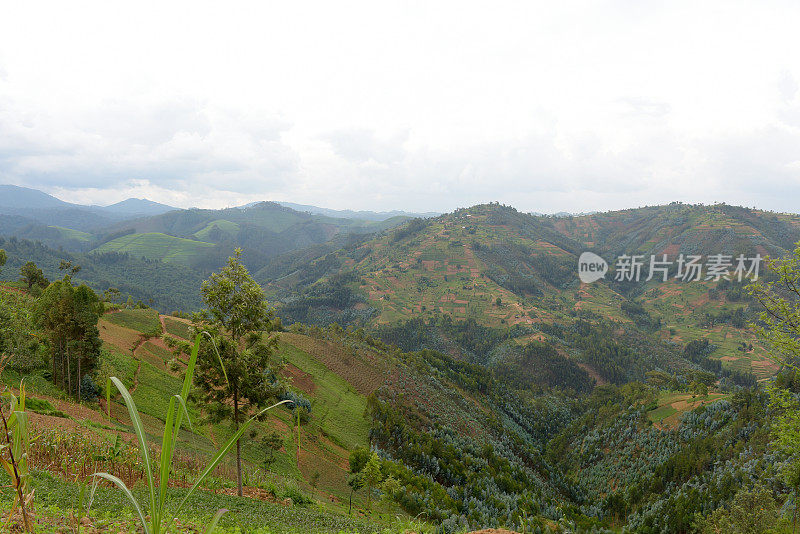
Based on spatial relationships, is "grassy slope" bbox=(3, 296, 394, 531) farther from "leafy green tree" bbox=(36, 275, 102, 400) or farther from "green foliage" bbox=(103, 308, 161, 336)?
"leafy green tree" bbox=(36, 275, 102, 400)

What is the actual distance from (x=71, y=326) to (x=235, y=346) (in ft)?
54.3

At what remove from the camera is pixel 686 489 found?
27.9 metres

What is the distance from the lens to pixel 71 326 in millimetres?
20406

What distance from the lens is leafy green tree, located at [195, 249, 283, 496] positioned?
37.3ft

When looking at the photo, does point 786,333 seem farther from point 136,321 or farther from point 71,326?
point 136,321

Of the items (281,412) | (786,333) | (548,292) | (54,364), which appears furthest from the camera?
Answer: (548,292)

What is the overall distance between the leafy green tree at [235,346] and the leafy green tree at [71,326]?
48.8 ft

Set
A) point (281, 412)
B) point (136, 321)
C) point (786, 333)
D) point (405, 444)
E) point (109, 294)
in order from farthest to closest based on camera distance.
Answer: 1. point (109, 294)
2. point (136, 321)
3. point (281, 412)
4. point (405, 444)
5. point (786, 333)

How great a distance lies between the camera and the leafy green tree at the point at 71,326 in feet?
66.6

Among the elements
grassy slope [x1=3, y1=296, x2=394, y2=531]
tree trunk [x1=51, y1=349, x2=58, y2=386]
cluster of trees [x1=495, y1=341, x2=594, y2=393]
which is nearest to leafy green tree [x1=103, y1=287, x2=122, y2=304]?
grassy slope [x1=3, y1=296, x2=394, y2=531]

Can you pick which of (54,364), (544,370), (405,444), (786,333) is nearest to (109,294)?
(54,364)

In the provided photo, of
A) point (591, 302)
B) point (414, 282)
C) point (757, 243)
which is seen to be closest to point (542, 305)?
point (591, 302)

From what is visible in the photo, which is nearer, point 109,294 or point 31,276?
point 31,276

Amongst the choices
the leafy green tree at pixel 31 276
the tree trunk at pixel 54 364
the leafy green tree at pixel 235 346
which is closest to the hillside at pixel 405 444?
the leafy green tree at pixel 235 346
